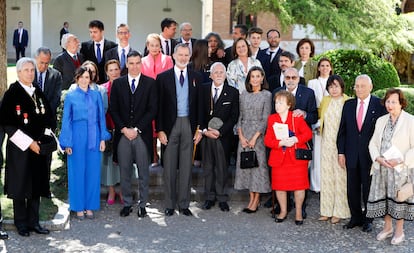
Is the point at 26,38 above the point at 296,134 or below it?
above

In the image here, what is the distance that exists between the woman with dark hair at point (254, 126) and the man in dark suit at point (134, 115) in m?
1.17

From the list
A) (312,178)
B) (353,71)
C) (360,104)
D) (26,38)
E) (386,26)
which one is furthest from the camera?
(26,38)

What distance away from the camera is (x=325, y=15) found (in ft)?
37.4

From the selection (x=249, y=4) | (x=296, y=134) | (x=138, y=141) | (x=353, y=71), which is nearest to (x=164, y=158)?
(x=138, y=141)

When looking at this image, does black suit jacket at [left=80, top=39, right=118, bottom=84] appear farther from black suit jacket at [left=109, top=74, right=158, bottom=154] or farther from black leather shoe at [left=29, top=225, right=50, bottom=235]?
black leather shoe at [left=29, top=225, right=50, bottom=235]

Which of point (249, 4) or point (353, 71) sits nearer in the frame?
point (353, 71)

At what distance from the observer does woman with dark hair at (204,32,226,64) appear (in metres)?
8.95

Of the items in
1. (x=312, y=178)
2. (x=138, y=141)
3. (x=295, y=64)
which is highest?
(x=295, y=64)

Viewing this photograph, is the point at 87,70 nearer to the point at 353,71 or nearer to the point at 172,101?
the point at 172,101

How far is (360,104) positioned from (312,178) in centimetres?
162

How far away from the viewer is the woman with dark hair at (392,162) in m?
6.59

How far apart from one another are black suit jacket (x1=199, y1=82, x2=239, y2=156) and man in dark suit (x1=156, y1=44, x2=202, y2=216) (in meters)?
0.11

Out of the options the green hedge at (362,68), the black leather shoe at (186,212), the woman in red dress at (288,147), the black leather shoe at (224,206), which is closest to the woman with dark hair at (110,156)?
the black leather shoe at (186,212)

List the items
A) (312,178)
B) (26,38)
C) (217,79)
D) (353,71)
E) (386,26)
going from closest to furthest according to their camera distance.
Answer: (217,79) → (312,178) → (353,71) → (386,26) → (26,38)
